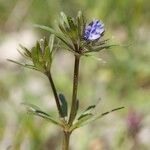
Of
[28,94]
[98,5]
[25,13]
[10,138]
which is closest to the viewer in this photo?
[10,138]

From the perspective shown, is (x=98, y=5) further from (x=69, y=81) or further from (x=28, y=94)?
(x=28, y=94)

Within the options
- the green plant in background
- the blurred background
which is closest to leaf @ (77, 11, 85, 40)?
the green plant in background

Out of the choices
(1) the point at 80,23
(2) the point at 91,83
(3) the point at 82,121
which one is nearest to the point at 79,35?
(1) the point at 80,23

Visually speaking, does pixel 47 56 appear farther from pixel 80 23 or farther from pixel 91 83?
pixel 91 83

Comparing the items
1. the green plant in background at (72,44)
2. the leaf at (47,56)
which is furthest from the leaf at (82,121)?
the leaf at (47,56)

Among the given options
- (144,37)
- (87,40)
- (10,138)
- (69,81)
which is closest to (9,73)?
(69,81)

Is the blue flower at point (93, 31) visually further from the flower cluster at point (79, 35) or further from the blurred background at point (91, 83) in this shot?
the blurred background at point (91, 83)

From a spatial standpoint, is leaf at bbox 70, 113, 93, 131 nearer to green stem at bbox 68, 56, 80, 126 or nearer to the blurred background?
green stem at bbox 68, 56, 80, 126
